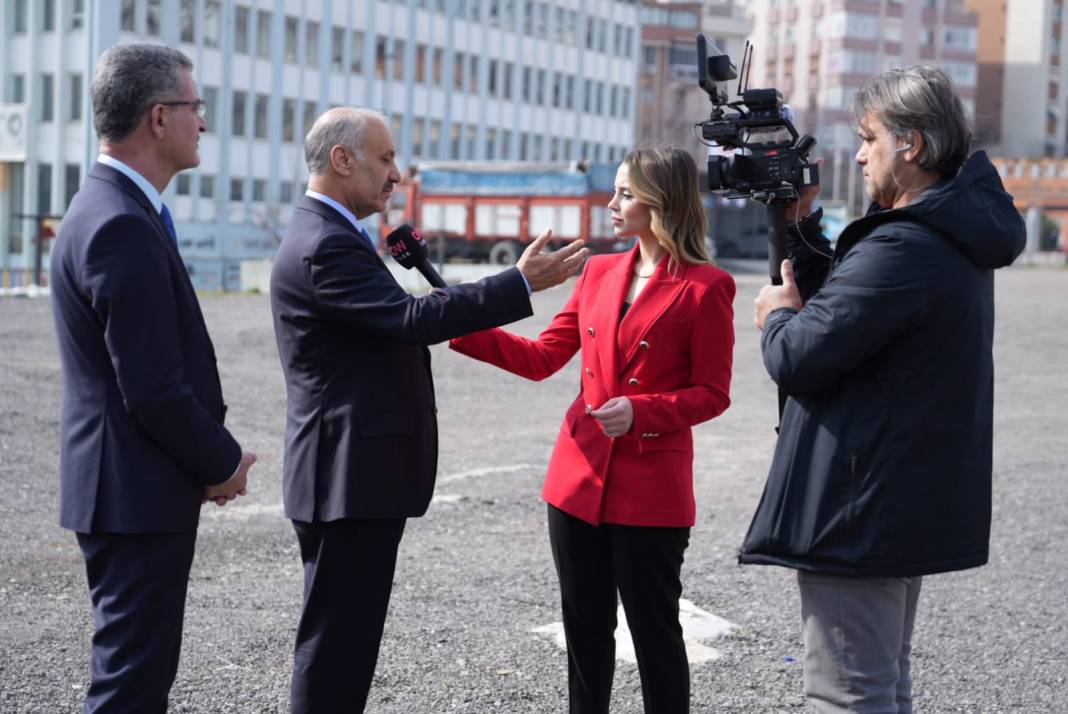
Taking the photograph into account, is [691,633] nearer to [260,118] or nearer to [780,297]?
[780,297]

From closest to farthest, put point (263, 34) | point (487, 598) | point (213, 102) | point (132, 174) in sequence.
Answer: point (132, 174) → point (487, 598) → point (213, 102) → point (263, 34)

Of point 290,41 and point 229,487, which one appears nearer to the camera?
point 229,487

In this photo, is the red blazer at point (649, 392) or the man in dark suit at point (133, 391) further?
the red blazer at point (649, 392)

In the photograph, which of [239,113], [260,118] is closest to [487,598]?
[239,113]

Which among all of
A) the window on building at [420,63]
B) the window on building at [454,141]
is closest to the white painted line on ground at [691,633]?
the window on building at [420,63]

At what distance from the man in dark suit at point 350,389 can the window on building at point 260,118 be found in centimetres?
5600

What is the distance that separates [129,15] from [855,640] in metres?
53.0

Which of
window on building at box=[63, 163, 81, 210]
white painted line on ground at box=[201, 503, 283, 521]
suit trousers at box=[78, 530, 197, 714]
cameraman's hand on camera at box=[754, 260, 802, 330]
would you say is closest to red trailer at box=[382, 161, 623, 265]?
window on building at box=[63, 163, 81, 210]

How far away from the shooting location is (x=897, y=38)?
390 ft

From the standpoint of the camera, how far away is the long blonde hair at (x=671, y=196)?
4023mm

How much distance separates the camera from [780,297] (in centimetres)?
339

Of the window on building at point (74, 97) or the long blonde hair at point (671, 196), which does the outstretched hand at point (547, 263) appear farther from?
the window on building at point (74, 97)

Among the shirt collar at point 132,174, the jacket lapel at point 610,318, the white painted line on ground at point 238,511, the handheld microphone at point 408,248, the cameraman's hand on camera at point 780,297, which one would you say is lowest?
the white painted line on ground at point 238,511

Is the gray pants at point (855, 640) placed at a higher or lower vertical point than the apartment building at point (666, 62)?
lower
